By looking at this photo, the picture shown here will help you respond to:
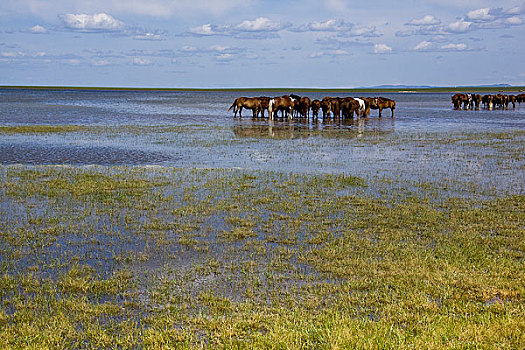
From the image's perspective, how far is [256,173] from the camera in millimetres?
14828

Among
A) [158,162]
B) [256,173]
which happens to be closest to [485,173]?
[256,173]

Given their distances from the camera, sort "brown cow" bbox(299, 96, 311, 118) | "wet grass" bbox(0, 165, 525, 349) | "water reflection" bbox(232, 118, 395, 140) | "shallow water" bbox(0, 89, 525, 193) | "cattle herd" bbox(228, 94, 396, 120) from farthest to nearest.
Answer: "brown cow" bbox(299, 96, 311, 118), "cattle herd" bbox(228, 94, 396, 120), "water reflection" bbox(232, 118, 395, 140), "shallow water" bbox(0, 89, 525, 193), "wet grass" bbox(0, 165, 525, 349)

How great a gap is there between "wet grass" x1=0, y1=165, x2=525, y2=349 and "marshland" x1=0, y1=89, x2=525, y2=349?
0.03m

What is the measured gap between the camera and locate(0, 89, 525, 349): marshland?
5.34m

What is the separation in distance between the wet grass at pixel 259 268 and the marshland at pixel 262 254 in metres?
0.03

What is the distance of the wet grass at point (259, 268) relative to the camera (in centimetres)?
528

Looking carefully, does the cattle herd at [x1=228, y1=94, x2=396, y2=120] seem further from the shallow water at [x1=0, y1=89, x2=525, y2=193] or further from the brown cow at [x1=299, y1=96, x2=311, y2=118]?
the shallow water at [x1=0, y1=89, x2=525, y2=193]

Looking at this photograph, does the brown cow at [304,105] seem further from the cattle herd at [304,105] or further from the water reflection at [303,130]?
the water reflection at [303,130]

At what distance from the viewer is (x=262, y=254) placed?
7891 millimetres

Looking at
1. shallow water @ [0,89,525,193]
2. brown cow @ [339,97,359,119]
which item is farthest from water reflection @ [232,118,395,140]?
brown cow @ [339,97,359,119]

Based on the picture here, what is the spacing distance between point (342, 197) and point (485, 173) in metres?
5.56

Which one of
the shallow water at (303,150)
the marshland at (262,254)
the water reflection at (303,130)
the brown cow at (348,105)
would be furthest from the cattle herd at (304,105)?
the marshland at (262,254)

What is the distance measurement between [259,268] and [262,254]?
23.9 inches

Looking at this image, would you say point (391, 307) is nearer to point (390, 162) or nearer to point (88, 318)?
point (88, 318)
